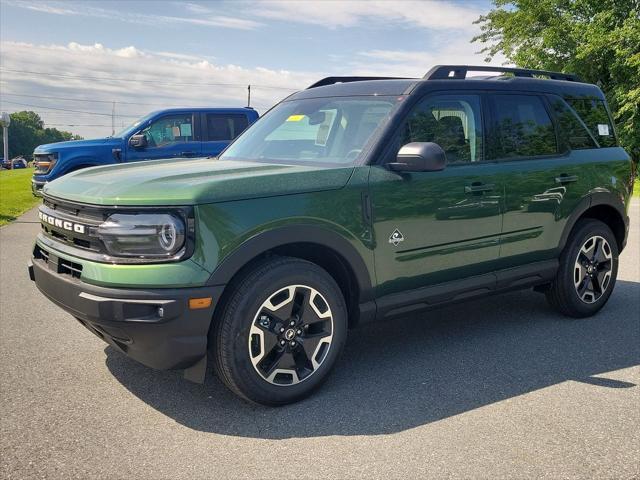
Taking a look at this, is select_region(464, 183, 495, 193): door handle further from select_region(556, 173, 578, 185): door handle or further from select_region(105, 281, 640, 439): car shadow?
select_region(105, 281, 640, 439): car shadow

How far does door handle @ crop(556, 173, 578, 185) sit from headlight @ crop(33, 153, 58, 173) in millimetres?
10169

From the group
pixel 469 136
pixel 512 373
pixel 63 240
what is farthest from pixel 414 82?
pixel 63 240

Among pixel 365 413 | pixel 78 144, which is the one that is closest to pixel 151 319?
pixel 365 413

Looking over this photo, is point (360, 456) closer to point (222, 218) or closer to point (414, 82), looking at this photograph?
point (222, 218)

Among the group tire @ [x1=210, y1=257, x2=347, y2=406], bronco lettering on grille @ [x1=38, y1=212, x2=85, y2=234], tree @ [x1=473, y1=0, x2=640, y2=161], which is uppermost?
tree @ [x1=473, y1=0, x2=640, y2=161]

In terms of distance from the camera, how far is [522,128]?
15.6 ft

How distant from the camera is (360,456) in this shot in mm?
2998

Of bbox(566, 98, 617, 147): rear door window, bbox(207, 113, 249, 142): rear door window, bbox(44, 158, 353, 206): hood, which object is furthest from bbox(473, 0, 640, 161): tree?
bbox(44, 158, 353, 206): hood

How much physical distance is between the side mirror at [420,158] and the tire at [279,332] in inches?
32.7

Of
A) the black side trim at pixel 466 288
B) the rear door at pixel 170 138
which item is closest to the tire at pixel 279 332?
the black side trim at pixel 466 288

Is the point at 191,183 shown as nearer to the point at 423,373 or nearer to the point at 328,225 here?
the point at 328,225

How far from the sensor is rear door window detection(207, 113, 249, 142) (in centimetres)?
1259

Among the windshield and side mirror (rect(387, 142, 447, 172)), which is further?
the windshield

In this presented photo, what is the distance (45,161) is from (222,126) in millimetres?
3534
